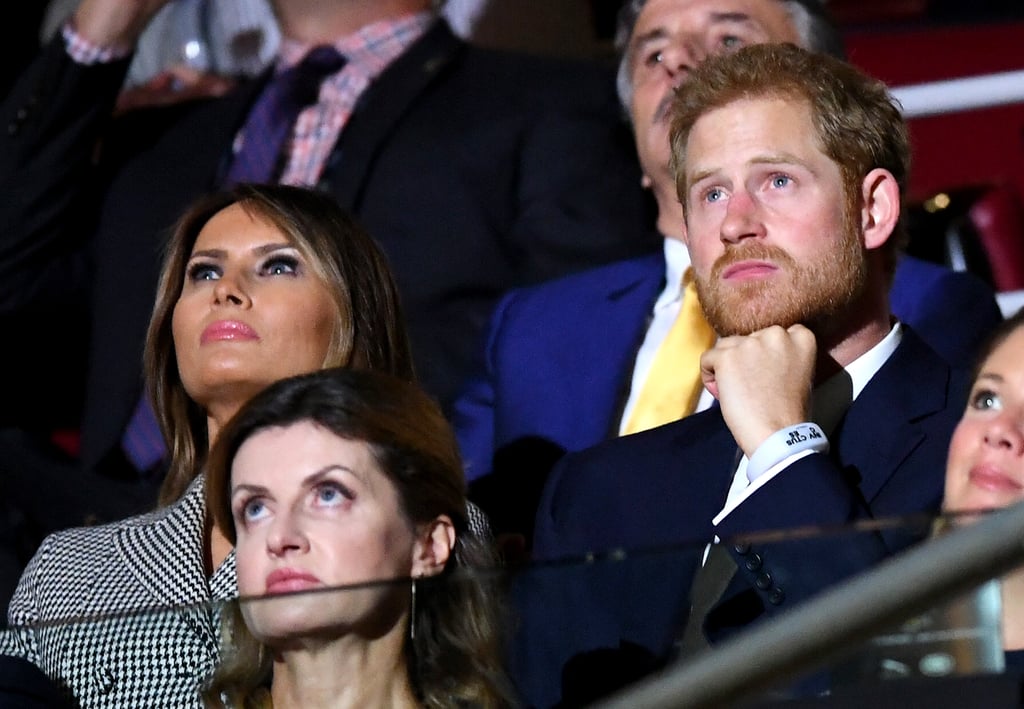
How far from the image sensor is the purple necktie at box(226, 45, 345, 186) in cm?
240

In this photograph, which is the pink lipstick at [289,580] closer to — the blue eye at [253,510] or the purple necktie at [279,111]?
the blue eye at [253,510]

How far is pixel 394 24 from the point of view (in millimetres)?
2436

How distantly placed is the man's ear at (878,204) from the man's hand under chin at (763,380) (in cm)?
11

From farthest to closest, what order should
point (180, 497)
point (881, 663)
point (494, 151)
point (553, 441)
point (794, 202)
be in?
point (494, 151)
point (553, 441)
point (180, 497)
point (794, 202)
point (881, 663)

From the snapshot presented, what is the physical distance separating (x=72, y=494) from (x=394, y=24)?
2.30ft

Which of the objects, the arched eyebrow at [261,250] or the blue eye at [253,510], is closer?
the blue eye at [253,510]

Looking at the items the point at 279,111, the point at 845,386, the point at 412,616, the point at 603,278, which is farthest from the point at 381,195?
the point at 412,616

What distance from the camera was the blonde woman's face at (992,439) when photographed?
136 centimetres

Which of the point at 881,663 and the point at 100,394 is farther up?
the point at 881,663

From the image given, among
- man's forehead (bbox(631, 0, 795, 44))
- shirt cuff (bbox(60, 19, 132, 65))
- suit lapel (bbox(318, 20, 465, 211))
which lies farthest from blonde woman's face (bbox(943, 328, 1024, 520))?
shirt cuff (bbox(60, 19, 132, 65))

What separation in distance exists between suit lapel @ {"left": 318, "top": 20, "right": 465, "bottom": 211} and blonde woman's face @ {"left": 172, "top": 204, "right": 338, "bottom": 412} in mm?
477

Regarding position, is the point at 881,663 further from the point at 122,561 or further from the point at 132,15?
the point at 132,15

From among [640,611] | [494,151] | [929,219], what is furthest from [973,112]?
[640,611]

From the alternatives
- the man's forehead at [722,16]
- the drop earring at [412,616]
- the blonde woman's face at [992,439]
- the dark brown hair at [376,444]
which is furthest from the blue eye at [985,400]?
the man's forehead at [722,16]
